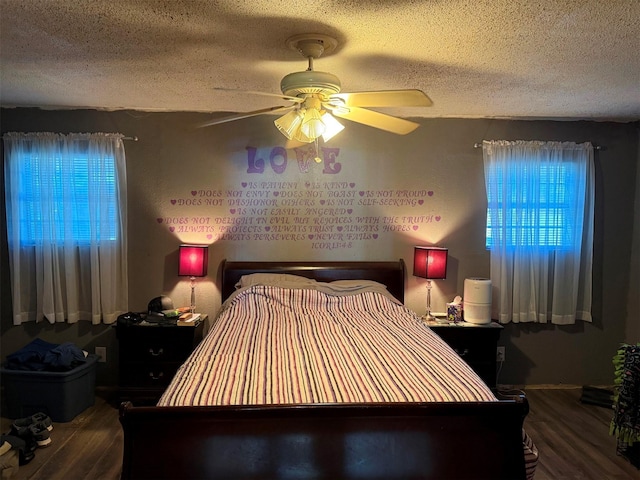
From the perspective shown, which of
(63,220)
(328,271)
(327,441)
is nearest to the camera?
(327,441)

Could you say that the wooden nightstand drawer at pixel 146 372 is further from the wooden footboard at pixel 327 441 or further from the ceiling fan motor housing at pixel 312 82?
the ceiling fan motor housing at pixel 312 82

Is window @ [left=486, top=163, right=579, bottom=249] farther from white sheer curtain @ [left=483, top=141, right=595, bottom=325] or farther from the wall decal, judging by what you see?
the wall decal

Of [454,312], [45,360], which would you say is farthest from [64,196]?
[454,312]

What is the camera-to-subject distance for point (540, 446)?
291 centimetres

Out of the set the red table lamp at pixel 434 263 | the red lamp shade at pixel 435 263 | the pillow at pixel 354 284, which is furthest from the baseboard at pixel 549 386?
the pillow at pixel 354 284

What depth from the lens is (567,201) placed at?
12.4 feet

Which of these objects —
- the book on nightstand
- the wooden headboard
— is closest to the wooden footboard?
the book on nightstand

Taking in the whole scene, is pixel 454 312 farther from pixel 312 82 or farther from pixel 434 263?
pixel 312 82

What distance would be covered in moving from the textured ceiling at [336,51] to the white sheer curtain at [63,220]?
39 centimetres

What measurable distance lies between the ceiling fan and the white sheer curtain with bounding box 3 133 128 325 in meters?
1.92

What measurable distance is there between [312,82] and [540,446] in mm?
2592

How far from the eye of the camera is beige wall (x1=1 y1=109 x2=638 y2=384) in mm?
3688

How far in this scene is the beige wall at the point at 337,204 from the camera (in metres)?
3.69

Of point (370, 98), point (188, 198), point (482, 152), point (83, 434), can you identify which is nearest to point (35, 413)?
point (83, 434)
